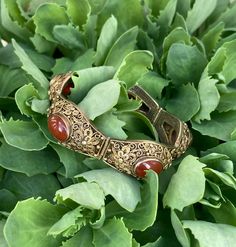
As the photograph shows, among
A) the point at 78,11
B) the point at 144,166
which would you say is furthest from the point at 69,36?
the point at 144,166

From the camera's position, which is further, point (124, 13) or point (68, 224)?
point (124, 13)

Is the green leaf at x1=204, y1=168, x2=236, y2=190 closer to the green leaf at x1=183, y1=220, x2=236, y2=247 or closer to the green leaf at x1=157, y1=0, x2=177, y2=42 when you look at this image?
the green leaf at x1=183, y1=220, x2=236, y2=247

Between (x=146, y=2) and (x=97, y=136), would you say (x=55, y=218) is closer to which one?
(x=97, y=136)

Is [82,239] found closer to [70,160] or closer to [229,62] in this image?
[70,160]

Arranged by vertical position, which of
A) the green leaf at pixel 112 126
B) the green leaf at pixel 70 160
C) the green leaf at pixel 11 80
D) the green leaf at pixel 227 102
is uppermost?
the green leaf at pixel 227 102

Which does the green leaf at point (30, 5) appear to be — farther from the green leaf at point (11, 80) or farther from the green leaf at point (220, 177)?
the green leaf at point (220, 177)

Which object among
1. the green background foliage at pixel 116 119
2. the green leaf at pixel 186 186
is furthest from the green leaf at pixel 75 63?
the green leaf at pixel 186 186
